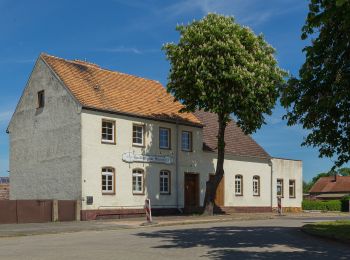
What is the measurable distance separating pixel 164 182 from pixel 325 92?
19.5m

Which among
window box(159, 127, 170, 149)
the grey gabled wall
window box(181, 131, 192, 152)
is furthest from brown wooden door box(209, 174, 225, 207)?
the grey gabled wall

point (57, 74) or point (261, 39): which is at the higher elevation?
point (261, 39)

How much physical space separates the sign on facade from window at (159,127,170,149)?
703 millimetres

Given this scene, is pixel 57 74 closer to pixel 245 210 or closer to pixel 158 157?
pixel 158 157

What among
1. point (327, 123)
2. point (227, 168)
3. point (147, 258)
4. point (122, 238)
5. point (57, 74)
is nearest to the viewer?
point (147, 258)

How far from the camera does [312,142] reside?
1625 cm

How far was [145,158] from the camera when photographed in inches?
1257

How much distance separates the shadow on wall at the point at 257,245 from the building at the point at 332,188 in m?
65.5

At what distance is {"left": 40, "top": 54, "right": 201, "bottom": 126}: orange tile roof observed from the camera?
3047 centimetres

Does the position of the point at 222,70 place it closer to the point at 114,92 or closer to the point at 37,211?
the point at 114,92

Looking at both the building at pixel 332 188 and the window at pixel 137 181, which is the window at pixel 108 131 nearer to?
the window at pixel 137 181

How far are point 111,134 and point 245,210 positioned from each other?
13.1 m

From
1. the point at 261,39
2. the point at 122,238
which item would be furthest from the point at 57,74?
the point at 122,238

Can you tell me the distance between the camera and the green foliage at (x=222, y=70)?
28.8 metres
